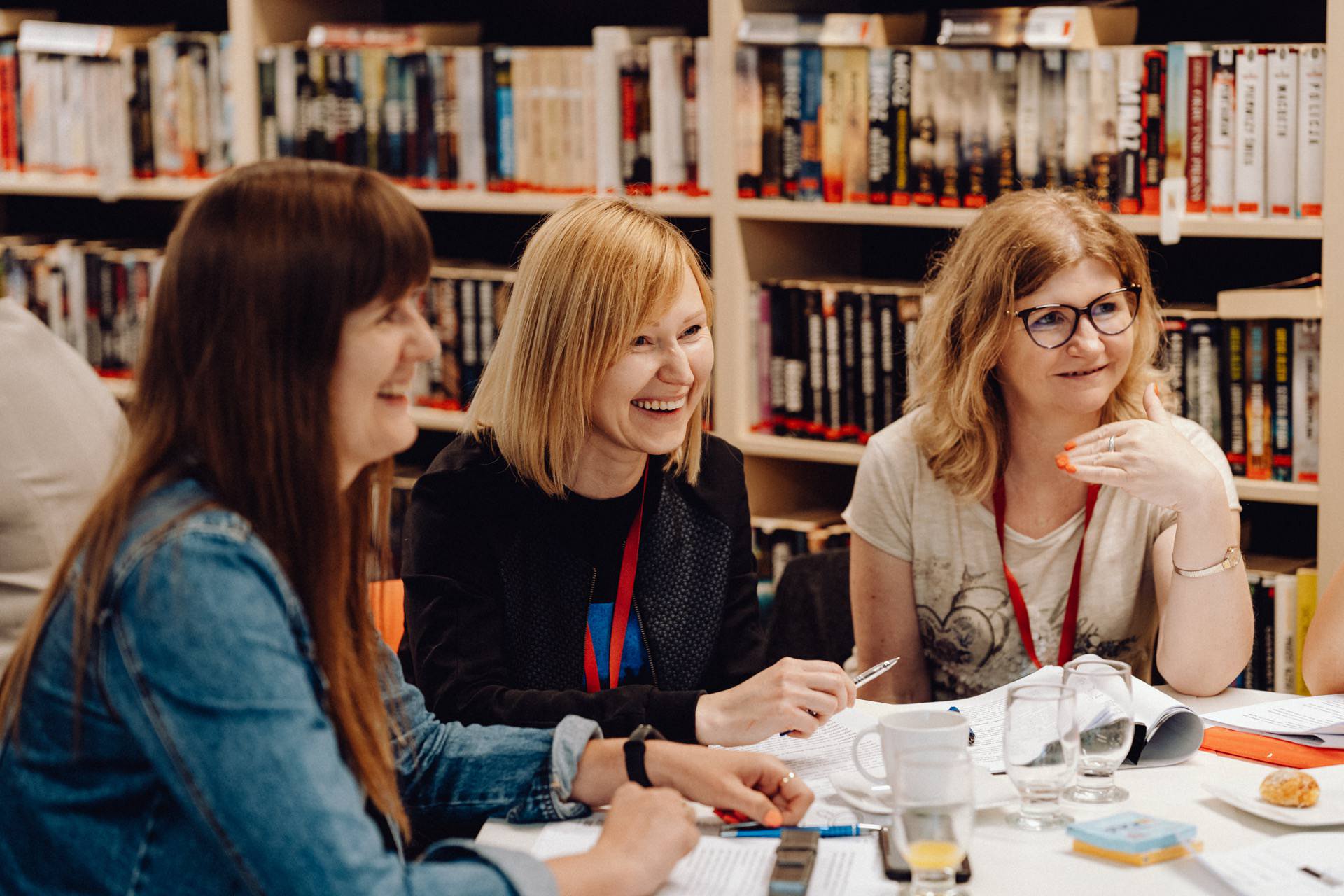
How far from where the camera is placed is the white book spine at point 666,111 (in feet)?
9.65

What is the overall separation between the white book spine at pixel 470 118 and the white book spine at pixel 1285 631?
69.8 inches

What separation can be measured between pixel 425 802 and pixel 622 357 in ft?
1.98

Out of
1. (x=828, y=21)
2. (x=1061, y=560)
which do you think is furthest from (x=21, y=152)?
(x=1061, y=560)

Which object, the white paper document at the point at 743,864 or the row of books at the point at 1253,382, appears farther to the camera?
the row of books at the point at 1253,382

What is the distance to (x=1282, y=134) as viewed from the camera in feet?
7.96

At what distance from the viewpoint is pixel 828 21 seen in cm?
276

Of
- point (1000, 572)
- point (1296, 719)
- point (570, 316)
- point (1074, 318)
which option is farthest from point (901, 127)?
point (1296, 719)

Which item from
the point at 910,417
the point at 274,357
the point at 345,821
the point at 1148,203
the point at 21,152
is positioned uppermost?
the point at 21,152

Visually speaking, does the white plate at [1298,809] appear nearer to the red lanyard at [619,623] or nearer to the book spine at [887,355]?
the red lanyard at [619,623]

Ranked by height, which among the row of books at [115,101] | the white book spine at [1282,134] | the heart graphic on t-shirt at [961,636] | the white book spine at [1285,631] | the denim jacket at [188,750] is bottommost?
the white book spine at [1285,631]

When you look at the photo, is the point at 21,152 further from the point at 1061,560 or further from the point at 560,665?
the point at 1061,560

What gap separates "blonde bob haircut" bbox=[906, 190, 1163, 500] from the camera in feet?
6.64

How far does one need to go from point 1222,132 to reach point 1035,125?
1.03 feet

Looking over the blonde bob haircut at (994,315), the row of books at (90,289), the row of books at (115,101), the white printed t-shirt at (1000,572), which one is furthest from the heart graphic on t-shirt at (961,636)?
the row of books at (90,289)
